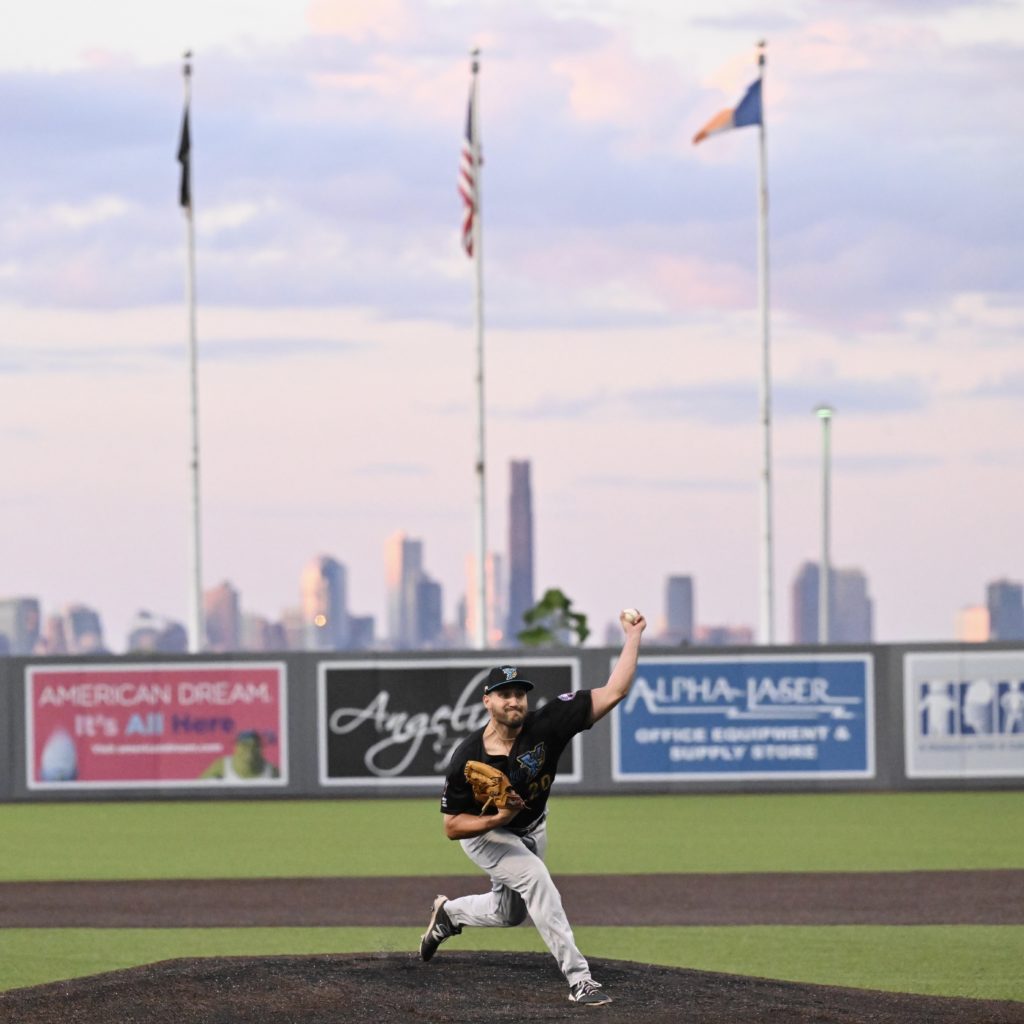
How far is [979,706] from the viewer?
85.4 ft

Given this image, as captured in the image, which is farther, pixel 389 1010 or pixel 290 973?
pixel 290 973

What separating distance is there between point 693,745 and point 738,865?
307 inches

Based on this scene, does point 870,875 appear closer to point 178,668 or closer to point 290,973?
point 290,973

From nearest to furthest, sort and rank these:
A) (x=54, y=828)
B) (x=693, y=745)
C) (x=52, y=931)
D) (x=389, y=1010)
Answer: (x=389, y=1010), (x=52, y=931), (x=54, y=828), (x=693, y=745)

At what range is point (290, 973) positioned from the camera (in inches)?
390

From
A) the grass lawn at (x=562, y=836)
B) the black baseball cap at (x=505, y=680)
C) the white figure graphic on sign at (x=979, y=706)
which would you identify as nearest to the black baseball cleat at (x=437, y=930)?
the black baseball cap at (x=505, y=680)

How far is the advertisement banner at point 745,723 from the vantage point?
85.5 feet

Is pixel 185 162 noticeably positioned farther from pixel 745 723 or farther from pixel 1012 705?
pixel 1012 705

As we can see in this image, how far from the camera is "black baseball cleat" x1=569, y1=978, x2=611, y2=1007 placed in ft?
30.5

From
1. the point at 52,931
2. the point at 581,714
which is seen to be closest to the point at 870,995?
the point at 581,714

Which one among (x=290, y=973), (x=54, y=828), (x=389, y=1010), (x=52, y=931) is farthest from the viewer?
(x=54, y=828)

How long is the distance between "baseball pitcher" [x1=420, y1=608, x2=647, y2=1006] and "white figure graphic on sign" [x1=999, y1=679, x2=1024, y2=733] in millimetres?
17516

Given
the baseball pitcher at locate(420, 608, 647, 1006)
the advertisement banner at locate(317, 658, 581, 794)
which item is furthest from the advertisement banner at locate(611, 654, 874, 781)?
the baseball pitcher at locate(420, 608, 647, 1006)

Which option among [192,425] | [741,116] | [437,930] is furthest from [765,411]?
[437,930]
